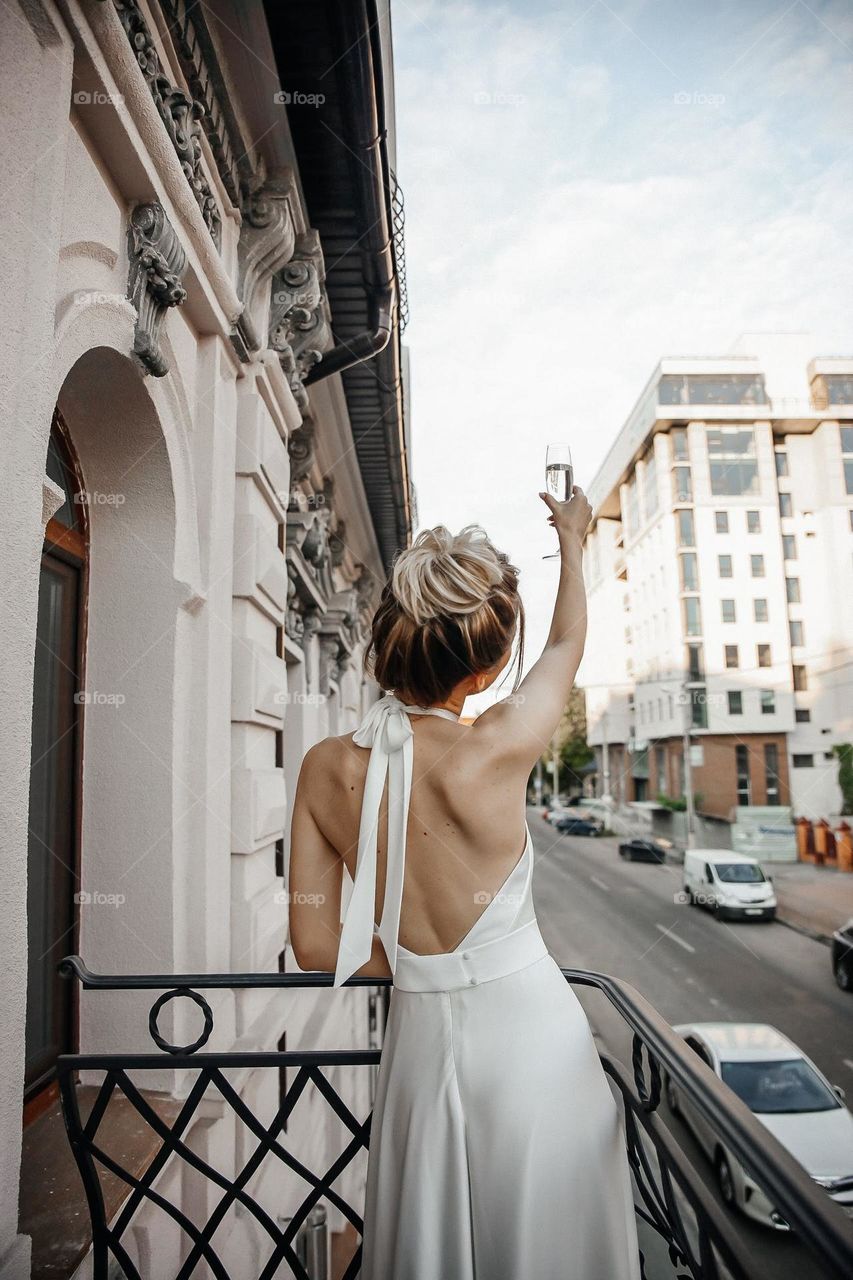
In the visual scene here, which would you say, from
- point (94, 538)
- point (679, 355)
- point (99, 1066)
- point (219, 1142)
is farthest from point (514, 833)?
point (679, 355)

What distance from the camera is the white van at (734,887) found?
21.2m

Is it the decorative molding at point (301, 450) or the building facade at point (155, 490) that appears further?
the decorative molding at point (301, 450)

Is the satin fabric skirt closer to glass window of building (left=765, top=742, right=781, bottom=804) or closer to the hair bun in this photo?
the hair bun

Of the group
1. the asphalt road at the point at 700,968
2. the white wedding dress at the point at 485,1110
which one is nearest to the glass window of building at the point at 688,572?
the asphalt road at the point at 700,968

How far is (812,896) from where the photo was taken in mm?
26531

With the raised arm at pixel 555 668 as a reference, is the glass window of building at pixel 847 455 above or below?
above

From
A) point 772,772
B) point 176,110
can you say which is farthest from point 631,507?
point 176,110

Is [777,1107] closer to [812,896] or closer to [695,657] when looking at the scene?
[812,896]

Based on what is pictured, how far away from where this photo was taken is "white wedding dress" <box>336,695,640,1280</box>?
1147 millimetres

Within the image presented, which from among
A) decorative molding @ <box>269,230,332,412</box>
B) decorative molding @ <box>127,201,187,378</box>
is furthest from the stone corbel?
decorative molding @ <box>127,201,187,378</box>

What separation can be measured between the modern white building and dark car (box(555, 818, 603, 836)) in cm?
503

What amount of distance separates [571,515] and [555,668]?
300 millimetres

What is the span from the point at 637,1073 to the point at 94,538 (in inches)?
82.8

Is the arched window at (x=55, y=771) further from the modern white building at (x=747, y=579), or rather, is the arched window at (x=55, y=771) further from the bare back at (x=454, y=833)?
the modern white building at (x=747, y=579)
